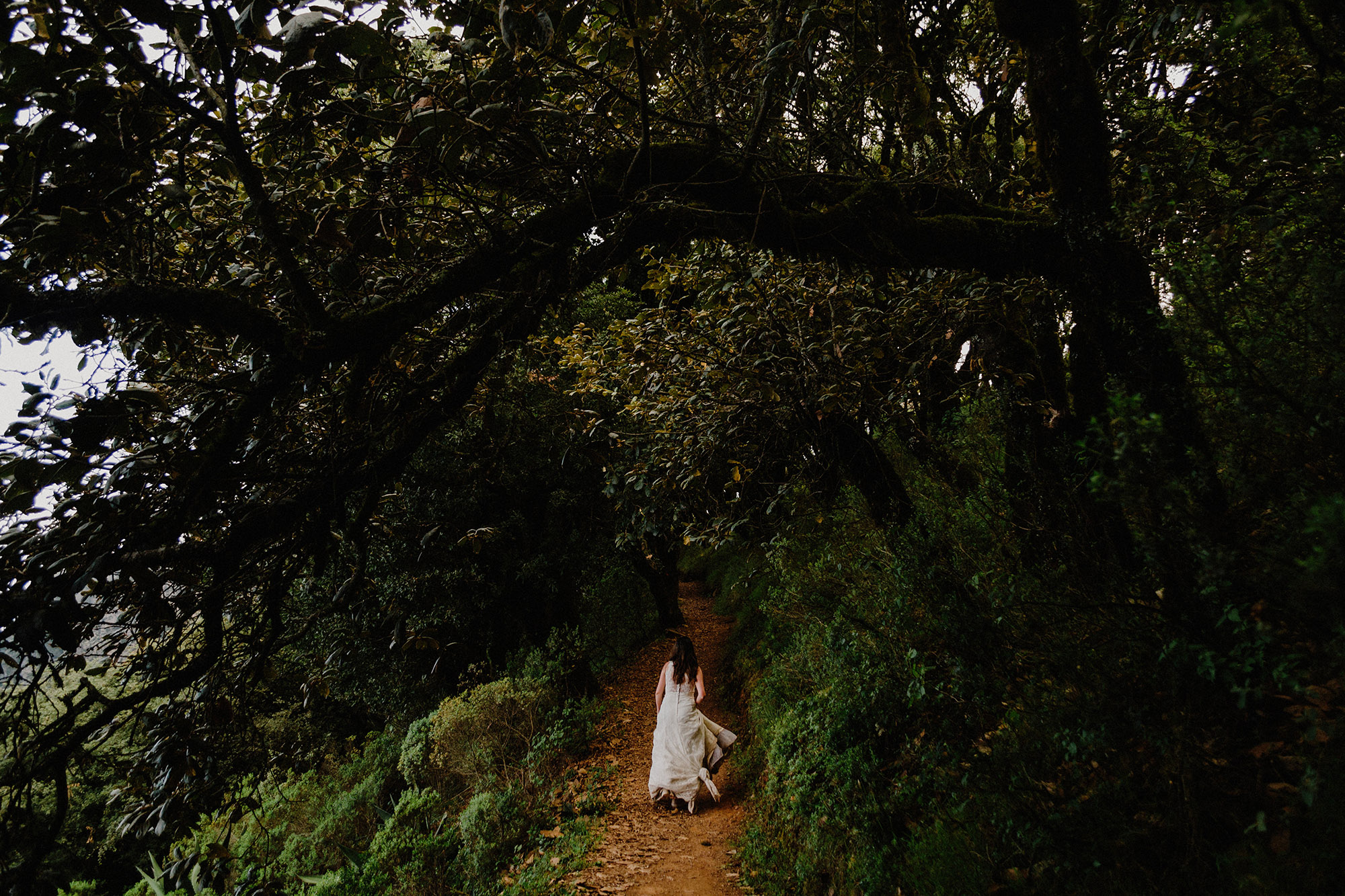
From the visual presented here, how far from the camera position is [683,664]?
23.8 ft

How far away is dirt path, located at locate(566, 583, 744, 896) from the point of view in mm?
5488

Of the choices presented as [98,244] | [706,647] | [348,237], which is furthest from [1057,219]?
[706,647]

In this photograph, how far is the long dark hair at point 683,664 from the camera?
7.25 m

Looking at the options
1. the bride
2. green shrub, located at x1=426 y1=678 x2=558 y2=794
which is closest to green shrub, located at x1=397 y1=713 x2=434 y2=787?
green shrub, located at x1=426 y1=678 x2=558 y2=794

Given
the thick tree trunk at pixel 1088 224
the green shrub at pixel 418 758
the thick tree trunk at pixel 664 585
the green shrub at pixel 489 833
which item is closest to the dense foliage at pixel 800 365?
the thick tree trunk at pixel 1088 224

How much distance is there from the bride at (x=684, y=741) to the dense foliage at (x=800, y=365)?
4.66 ft

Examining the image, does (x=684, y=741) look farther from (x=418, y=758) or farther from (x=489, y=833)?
(x=418, y=758)

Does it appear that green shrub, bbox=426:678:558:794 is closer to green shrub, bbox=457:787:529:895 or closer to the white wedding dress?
green shrub, bbox=457:787:529:895

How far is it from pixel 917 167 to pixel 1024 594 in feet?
11.5

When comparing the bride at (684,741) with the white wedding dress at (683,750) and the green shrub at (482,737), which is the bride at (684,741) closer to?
the white wedding dress at (683,750)

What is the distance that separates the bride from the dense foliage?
1.42m

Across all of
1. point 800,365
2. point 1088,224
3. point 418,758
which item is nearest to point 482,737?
point 418,758

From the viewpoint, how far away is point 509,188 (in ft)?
10.3

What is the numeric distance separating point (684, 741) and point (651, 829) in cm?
95
